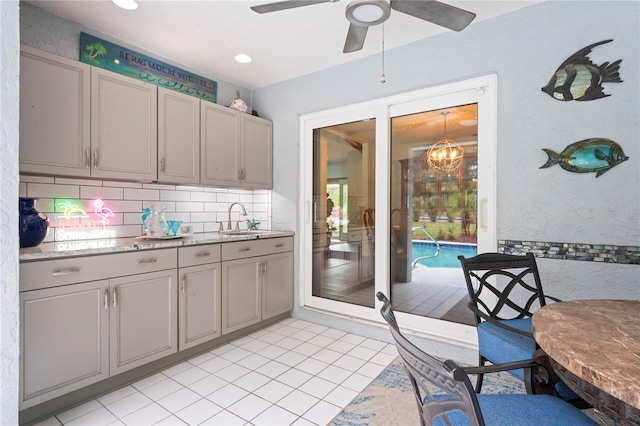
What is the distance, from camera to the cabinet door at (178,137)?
2768 mm

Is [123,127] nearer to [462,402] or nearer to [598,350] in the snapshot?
[462,402]

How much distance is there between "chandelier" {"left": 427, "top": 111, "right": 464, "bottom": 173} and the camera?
271 centimetres

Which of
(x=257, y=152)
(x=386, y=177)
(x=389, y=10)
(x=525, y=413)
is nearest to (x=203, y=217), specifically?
(x=257, y=152)

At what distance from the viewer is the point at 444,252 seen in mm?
2811

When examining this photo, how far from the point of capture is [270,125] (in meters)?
3.81

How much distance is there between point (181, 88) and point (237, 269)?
195 cm

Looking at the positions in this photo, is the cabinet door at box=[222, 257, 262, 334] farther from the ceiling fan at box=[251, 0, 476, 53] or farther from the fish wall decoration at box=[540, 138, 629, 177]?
the fish wall decoration at box=[540, 138, 629, 177]

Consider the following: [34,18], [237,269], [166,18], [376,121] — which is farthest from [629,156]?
[34,18]

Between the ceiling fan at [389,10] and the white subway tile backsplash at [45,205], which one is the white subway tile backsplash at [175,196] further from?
the ceiling fan at [389,10]

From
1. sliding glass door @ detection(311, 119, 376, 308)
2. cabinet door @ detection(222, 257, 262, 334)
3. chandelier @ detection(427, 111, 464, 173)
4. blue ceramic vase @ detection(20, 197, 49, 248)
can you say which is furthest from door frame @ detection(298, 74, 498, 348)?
blue ceramic vase @ detection(20, 197, 49, 248)

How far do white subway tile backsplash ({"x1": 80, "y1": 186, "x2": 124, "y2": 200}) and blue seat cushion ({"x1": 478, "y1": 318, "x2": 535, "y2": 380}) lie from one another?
3005mm

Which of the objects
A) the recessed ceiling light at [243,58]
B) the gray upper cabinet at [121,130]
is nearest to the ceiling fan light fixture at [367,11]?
the recessed ceiling light at [243,58]

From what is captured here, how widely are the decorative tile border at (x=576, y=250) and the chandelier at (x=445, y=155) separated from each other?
74 centimetres

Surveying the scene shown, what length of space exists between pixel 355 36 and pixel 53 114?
2087mm
